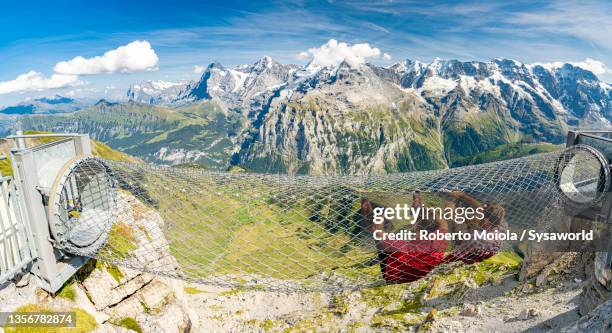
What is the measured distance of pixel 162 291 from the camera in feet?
48.3

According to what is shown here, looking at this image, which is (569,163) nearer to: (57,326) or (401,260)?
(401,260)

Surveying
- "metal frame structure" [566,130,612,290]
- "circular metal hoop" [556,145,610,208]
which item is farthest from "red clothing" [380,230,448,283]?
"circular metal hoop" [556,145,610,208]

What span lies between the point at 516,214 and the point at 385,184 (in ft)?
13.7

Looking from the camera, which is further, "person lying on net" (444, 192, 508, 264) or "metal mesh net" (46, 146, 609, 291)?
"person lying on net" (444, 192, 508, 264)

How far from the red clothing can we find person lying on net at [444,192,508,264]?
0.52 meters

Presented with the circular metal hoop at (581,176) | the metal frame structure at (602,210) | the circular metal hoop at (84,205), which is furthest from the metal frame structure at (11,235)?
the circular metal hoop at (581,176)

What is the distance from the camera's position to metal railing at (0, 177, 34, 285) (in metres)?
6.87

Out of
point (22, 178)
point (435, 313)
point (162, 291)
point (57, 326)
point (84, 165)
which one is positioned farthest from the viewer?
point (162, 291)

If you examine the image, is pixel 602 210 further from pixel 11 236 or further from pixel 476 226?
pixel 11 236

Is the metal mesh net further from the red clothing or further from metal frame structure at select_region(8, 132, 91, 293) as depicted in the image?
metal frame structure at select_region(8, 132, 91, 293)

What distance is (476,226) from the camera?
10133mm

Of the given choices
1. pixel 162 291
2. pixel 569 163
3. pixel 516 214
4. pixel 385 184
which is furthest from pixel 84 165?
pixel 569 163

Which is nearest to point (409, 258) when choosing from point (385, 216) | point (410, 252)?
point (410, 252)

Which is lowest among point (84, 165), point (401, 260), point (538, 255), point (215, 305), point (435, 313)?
point (215, 305)
